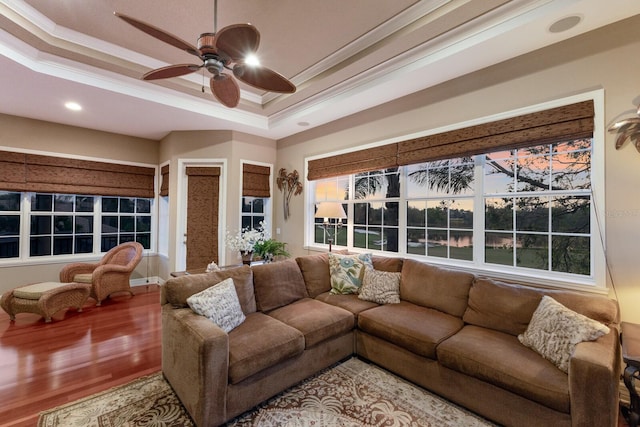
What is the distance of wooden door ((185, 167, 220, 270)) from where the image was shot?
491 centimetres

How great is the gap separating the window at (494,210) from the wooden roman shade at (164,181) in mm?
3640

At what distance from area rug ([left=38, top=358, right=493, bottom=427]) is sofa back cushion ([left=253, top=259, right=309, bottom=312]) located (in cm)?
78

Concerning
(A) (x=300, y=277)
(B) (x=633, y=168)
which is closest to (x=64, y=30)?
(A) (x=300, y=277)

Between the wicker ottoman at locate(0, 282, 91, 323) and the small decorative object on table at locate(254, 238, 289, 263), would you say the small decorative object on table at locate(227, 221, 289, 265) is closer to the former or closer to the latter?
the small decorative object on table at locate(254, 238, 289, 263)

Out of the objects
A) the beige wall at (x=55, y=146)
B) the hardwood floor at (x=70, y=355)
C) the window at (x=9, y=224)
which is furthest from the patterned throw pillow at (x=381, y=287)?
the window at (x=9, y=224)

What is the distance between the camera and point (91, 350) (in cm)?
290

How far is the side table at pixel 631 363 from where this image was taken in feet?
5.05

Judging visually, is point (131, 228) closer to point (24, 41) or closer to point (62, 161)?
point (62, 161)

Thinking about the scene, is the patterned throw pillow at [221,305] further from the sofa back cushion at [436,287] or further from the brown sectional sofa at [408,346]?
the sofa back cushion at [436,287]

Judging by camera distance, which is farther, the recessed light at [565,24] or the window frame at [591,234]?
the window frame at [591,234]

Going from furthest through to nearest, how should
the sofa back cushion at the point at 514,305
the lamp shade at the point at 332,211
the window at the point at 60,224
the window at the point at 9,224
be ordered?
Answer: 1. the window at the point at 60,224
2. the window at the point at 9,224
3. the lamp shade at the point at 332,211
4. the sofa back cushion at the point at 514,305

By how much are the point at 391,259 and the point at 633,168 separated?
2.14 metres

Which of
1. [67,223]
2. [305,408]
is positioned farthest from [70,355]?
[67,223]

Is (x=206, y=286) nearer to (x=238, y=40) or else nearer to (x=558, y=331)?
(x=238, y=40)
